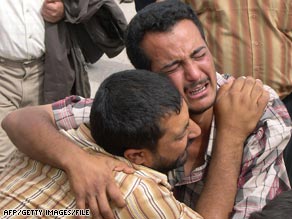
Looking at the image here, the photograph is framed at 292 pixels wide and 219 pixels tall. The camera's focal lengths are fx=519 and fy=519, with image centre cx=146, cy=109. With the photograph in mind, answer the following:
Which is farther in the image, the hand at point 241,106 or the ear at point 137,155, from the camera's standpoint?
the hand at point 241,106

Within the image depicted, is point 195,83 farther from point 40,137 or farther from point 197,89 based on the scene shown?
point 40,137

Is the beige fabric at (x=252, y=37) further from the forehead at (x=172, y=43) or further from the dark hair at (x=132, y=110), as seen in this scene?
the dark hair at (x=132, y=110)

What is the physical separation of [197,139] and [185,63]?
13.7 inches

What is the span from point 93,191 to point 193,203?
0.54m

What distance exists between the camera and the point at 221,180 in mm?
1880

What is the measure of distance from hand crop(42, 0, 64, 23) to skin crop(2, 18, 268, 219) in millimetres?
1049

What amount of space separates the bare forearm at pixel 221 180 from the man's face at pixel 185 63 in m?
0.19

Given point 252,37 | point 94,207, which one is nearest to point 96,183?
point 94,207

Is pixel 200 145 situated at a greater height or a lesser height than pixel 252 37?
lesser

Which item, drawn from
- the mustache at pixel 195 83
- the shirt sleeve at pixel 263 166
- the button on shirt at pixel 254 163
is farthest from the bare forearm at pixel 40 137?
the shirt sleeve at pixel 263 166

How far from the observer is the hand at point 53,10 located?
2.97m

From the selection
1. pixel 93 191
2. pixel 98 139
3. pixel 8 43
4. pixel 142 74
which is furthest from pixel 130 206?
pixel 8 43

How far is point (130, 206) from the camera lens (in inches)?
61.8

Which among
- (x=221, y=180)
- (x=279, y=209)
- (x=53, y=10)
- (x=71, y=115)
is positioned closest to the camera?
(x=279, y=209)
